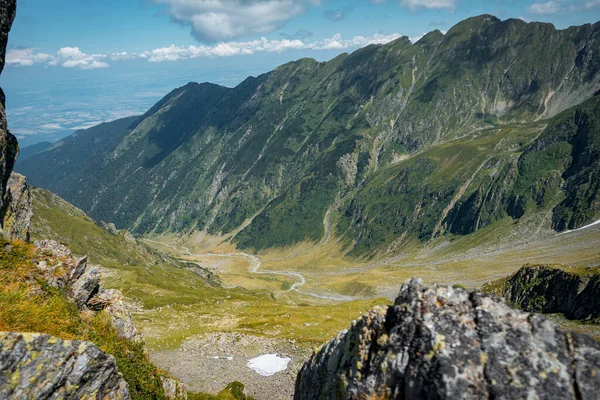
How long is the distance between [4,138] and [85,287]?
17.5 m

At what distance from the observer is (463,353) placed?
1410 cm

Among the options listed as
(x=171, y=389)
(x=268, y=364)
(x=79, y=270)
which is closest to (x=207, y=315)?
(x=268, y=364)

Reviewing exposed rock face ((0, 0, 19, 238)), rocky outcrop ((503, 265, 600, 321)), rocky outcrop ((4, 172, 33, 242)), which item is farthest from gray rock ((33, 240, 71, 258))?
rocky outcrop ((503, 265, 600, 321))

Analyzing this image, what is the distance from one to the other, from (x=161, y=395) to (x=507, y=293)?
110 m

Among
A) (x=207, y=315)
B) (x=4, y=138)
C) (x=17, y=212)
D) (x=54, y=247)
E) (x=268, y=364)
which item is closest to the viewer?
(x=54, y=247)

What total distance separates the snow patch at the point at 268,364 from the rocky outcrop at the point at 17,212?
31453 mm

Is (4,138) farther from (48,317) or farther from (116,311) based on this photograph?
(48,317)

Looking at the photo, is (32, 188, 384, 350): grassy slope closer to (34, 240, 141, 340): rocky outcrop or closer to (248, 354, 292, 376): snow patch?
(248, 354, 292, 376): snow patch

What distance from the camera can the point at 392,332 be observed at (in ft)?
53.8

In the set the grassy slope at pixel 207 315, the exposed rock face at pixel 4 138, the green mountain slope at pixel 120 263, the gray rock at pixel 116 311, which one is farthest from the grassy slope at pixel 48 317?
the green mountain slope at pixel 120 263

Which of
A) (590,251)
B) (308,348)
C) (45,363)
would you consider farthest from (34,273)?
(590,251)

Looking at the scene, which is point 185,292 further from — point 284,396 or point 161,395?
point 161,395

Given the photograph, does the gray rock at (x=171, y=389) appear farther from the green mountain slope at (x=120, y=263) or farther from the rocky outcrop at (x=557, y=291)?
the rocky outcrop at (x=557, y=291)

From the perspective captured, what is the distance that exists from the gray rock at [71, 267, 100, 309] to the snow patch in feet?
89.6
